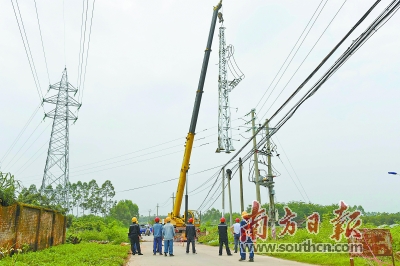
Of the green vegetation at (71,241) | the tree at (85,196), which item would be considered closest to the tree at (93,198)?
the tree at (85,196)

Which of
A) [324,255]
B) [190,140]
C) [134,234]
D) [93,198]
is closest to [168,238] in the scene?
[134,234]

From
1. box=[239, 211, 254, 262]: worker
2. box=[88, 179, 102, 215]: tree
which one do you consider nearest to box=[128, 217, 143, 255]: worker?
box=[239, 211, 254, 262]: worker

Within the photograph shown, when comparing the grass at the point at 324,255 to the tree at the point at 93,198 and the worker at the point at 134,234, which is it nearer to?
the worker at the point at 134,234

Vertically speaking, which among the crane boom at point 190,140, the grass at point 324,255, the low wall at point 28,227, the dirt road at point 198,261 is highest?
the crane boom at point 190,140

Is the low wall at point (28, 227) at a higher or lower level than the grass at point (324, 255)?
higher

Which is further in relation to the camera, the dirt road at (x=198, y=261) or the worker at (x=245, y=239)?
the worker at (x=245, y=239)

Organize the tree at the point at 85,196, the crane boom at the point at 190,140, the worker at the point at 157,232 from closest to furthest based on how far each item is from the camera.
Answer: the worker at the point at 157,232 < the crane boom at the point at 190,140 < the tree at the point at 85,196

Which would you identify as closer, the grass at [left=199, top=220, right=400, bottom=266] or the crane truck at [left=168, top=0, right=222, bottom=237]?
the grass at [left=199, top=220, right=400, bottom=266]

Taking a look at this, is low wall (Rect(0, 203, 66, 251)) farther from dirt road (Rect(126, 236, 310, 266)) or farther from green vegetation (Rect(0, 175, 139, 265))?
dirt road (Rect(126, 236, 310, 266))

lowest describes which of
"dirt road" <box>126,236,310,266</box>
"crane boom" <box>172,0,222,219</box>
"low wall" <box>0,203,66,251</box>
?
"dirt road" <box>126,236,310,266</box>

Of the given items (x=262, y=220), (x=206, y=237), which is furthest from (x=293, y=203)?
(x=262, y=220)

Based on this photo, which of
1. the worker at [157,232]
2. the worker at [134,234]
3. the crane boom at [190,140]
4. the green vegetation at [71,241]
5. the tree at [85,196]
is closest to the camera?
the green vegetation at [71,241]

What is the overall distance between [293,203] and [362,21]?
159 feet

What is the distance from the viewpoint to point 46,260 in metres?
9.91
